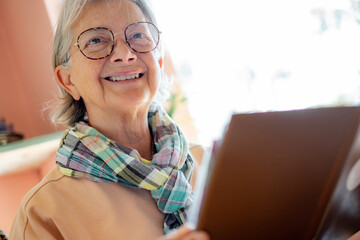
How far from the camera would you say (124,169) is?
4.39 feet

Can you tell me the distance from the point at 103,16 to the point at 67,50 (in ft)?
0.55

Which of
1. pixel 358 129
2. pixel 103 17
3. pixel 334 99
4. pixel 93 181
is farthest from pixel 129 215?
pixel 334 99

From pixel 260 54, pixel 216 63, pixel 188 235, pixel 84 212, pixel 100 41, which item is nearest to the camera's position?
pixel 188 235

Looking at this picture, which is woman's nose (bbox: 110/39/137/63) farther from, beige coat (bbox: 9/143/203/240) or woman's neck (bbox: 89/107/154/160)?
beige coat (bbox: 9/143/203/240)

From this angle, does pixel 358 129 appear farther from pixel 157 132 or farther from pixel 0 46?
pixel 0 46

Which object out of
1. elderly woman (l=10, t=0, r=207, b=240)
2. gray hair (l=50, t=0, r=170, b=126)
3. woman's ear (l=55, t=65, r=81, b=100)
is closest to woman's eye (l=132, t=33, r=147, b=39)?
elderly woman (l=10, t=0, r=207, b=240)

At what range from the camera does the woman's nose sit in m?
1.38

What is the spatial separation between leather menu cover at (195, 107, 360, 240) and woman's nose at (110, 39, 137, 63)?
700 millimetres

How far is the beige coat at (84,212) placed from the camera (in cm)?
125

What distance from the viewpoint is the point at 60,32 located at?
4.78 ft

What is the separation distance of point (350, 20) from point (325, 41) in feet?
0.54

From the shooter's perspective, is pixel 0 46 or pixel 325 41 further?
pixel 0 46

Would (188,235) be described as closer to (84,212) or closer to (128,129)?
(84,212)

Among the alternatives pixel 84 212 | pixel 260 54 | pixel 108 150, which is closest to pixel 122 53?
pixel 108 150
